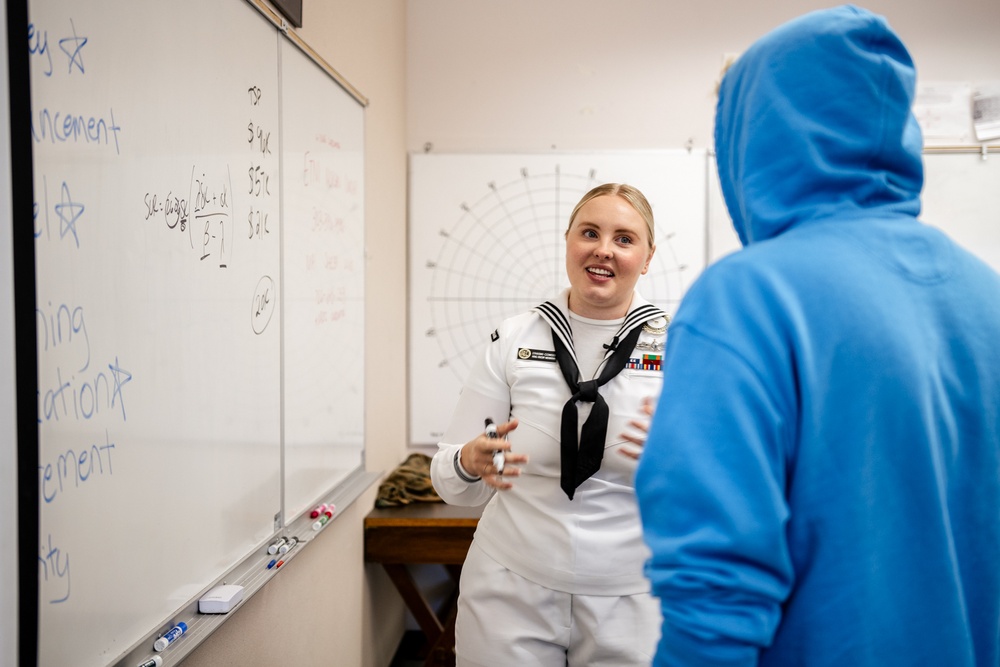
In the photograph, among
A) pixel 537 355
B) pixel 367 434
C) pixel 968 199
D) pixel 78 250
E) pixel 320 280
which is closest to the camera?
pixel 78 250

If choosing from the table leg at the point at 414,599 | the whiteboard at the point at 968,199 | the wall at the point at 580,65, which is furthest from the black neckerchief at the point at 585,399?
the whiteboard at the point at 968,199

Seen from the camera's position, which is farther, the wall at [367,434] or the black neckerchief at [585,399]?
the wall at [367,434]

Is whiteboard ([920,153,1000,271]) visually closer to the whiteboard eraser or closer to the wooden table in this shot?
the wooden table

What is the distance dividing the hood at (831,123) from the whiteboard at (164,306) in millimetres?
808

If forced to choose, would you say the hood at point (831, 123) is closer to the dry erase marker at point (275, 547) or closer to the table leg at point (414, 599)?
the dry erase marker at point (275, 547)

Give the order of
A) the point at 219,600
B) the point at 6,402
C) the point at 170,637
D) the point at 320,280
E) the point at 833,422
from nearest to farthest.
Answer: the point at 833,422, the point at 6,402, the point at 170,637, the point at 219,600, the point at 320,280

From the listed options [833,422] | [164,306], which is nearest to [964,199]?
[833,422]

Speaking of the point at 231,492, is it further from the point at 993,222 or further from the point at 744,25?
the point at 993,222

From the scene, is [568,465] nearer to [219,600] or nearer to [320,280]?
[219,600]

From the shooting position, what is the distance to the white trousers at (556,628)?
1334mm

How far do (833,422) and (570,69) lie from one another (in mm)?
2602

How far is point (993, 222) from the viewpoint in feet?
9.68

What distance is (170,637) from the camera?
1109 millimetres

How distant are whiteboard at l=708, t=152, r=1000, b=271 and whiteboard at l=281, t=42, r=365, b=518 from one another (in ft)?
5.08
